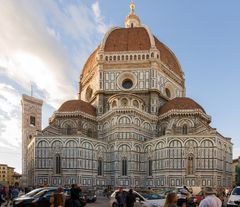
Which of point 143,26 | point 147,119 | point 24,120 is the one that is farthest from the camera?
point 24,120

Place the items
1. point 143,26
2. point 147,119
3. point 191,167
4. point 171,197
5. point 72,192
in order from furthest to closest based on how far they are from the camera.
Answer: point 143,26
point 147,119
point 191,167
point 72,192
point 171,197

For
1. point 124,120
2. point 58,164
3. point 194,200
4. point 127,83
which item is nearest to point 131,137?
point 124,120

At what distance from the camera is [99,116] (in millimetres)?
72812

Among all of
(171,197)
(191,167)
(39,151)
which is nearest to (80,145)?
(39,151)

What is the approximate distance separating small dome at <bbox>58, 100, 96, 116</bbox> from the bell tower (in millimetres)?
22534

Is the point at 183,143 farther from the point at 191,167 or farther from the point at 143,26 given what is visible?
the point at 143,26

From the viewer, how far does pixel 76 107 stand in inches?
2862

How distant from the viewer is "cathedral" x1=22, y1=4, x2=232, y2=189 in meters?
64.0

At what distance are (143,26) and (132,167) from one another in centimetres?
3221

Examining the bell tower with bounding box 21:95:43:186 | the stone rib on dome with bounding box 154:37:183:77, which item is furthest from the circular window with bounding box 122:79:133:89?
the bell tower with bounding box 21:95:43:186

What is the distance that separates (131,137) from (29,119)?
3603cm

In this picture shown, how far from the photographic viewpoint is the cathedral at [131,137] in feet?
210

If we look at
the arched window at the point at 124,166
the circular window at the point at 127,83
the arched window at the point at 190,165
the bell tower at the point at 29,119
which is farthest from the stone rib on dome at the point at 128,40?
the bell tower at the point at 29,119

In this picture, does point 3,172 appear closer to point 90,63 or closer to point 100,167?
point 90,63
